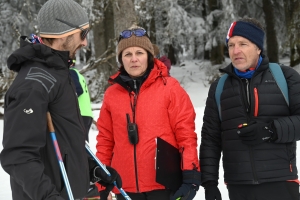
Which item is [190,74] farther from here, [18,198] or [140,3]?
[18,198]

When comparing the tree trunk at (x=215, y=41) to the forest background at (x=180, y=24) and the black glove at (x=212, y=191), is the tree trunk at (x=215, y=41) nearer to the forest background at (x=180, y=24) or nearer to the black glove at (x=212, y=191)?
the forest background at (x=180, y=24)

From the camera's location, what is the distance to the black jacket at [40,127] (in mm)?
2047

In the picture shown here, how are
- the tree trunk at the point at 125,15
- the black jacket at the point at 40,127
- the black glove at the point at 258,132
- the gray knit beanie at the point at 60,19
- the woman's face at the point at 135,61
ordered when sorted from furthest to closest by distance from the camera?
the tree trunk at the point at 125,15, the woman's face at the point at 135,61, the black glove at the point at 258,132, the gray knit beanie at the point at 60,19, the black jacket at the point at 40,127

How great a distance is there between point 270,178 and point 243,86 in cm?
66

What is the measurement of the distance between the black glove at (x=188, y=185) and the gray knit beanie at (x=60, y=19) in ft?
4.16

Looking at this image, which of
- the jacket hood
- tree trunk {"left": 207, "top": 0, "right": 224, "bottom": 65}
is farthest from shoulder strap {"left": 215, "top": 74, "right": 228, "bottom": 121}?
tree trunk {"left": 207, "top": 0, "right": 224, "bottom": 65}

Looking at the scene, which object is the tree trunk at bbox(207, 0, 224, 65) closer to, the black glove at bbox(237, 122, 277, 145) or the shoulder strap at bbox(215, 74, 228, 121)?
the shoulder strap at bbox(215, 74, 228, 121)

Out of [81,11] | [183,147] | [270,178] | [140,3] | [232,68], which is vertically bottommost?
[270,178]

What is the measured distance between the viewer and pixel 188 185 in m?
3.04

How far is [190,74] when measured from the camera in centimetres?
1988

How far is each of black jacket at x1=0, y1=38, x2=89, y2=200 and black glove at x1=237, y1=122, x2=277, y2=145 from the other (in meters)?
1.10

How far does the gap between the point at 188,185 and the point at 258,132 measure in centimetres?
62

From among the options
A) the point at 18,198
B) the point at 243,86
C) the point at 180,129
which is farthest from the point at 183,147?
the point at 18,198

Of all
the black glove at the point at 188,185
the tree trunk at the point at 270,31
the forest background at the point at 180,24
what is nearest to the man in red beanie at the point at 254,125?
the black glove at the point at 188,185
